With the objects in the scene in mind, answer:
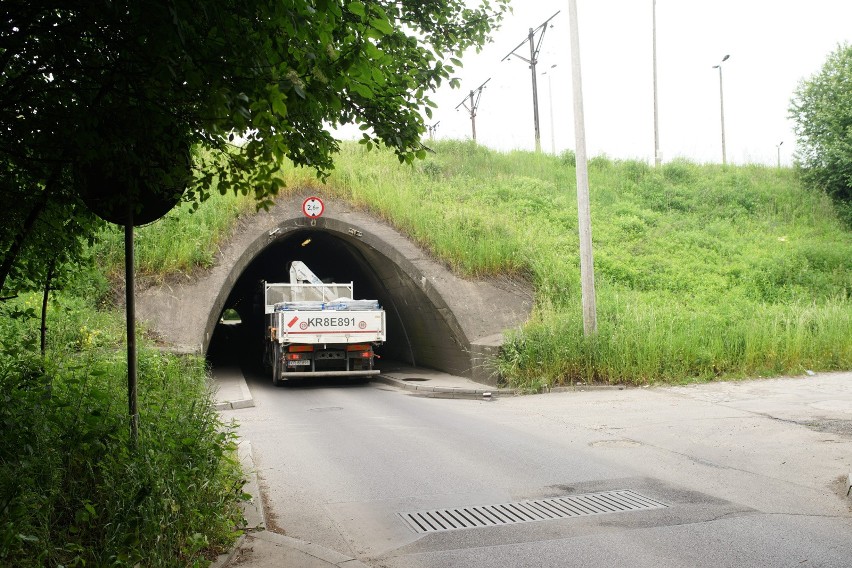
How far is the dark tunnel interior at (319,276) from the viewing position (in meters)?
23.9

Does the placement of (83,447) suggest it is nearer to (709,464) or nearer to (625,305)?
(709,464)

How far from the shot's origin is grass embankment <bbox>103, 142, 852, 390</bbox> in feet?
50.7

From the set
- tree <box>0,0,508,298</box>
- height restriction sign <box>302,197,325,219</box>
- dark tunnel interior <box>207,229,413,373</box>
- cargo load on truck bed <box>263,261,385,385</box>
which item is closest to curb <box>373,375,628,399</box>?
cargo load on truck bed <box>263,261,385,385</box>

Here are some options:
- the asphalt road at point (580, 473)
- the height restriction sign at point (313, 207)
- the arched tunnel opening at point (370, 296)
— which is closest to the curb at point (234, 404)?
the asphalt road at point (580, 473)

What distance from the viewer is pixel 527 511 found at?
250 inches

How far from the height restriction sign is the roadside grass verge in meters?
14.7

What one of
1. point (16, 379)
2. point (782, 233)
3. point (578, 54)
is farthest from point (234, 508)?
point (782, 233)

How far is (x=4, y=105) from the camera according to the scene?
4781mm

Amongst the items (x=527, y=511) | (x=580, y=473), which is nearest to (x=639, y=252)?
(x=580, y=473)

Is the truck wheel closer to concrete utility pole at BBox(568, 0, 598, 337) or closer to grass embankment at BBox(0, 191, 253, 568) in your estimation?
concrete utility pole at BBox(568, 0, 598, 337)

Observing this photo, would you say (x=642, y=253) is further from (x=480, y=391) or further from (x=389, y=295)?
(x=480, y=391)

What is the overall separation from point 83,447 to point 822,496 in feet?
20.2

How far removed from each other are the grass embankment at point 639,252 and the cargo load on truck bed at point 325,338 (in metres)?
2.97

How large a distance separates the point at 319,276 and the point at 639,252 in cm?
1253
